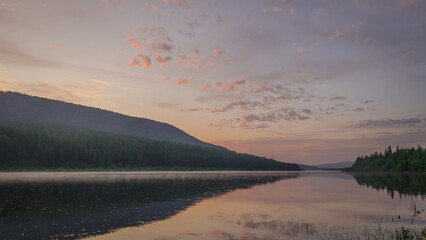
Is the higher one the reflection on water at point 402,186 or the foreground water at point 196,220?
the reflection on water at point 402,186

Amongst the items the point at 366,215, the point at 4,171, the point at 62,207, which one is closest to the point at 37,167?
the point at 4,171

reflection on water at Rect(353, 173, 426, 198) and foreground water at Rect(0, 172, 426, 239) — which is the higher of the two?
reflection on water at Rect(353, 173, 426, 198)

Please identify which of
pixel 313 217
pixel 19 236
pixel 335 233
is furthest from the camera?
pixel 313 217

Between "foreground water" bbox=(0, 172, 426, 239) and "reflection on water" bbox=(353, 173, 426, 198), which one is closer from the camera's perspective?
"foreground water" bbox=(0, 172, 426, 239)

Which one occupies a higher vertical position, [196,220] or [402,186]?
[402,186]

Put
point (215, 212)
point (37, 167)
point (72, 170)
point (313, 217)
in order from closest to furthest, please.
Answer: point (313, 217)
point (215, 212)
point (37, 167)
point (72, 170)

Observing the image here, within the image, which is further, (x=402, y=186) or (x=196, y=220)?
(x=402, y=186)

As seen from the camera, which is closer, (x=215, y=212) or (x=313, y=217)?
(x=313, y=217)

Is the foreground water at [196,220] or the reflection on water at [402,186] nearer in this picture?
the foreground water at [196,220]

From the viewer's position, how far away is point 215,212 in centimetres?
4444

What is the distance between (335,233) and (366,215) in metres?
14.2

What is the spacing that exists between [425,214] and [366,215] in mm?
7856

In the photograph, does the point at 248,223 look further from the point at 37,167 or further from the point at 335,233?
the point at 37,167

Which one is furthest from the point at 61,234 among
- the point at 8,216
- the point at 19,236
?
the point at 8,216
